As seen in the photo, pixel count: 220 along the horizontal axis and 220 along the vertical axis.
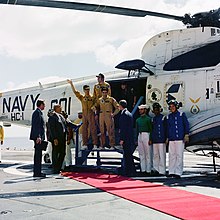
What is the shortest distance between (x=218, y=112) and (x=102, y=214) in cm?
506

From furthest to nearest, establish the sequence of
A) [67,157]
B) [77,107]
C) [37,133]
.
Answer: [77,107], [67,157], [37,133]

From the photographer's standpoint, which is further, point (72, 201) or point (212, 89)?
point (212, 89)

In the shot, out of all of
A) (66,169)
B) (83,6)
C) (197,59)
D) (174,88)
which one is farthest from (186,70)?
(66,169)

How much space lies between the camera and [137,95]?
10398 millimetres

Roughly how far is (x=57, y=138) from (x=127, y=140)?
171cm

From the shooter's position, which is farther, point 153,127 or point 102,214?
point 153,127

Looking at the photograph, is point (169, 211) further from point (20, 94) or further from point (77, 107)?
point (20, 94)

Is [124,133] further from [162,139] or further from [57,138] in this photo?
[57,138]

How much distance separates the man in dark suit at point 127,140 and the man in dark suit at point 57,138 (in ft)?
4.90

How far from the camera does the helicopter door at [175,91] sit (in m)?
9.16

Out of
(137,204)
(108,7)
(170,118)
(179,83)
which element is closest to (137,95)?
(179,83)

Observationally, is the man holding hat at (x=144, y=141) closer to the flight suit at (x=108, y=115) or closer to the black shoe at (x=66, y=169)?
the flight suit at (x=108, y=115)

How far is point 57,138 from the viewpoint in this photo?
8.73 m

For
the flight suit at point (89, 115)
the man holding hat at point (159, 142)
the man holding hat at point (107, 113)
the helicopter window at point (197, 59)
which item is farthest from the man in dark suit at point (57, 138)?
the helicopter window at point (197, 59)
